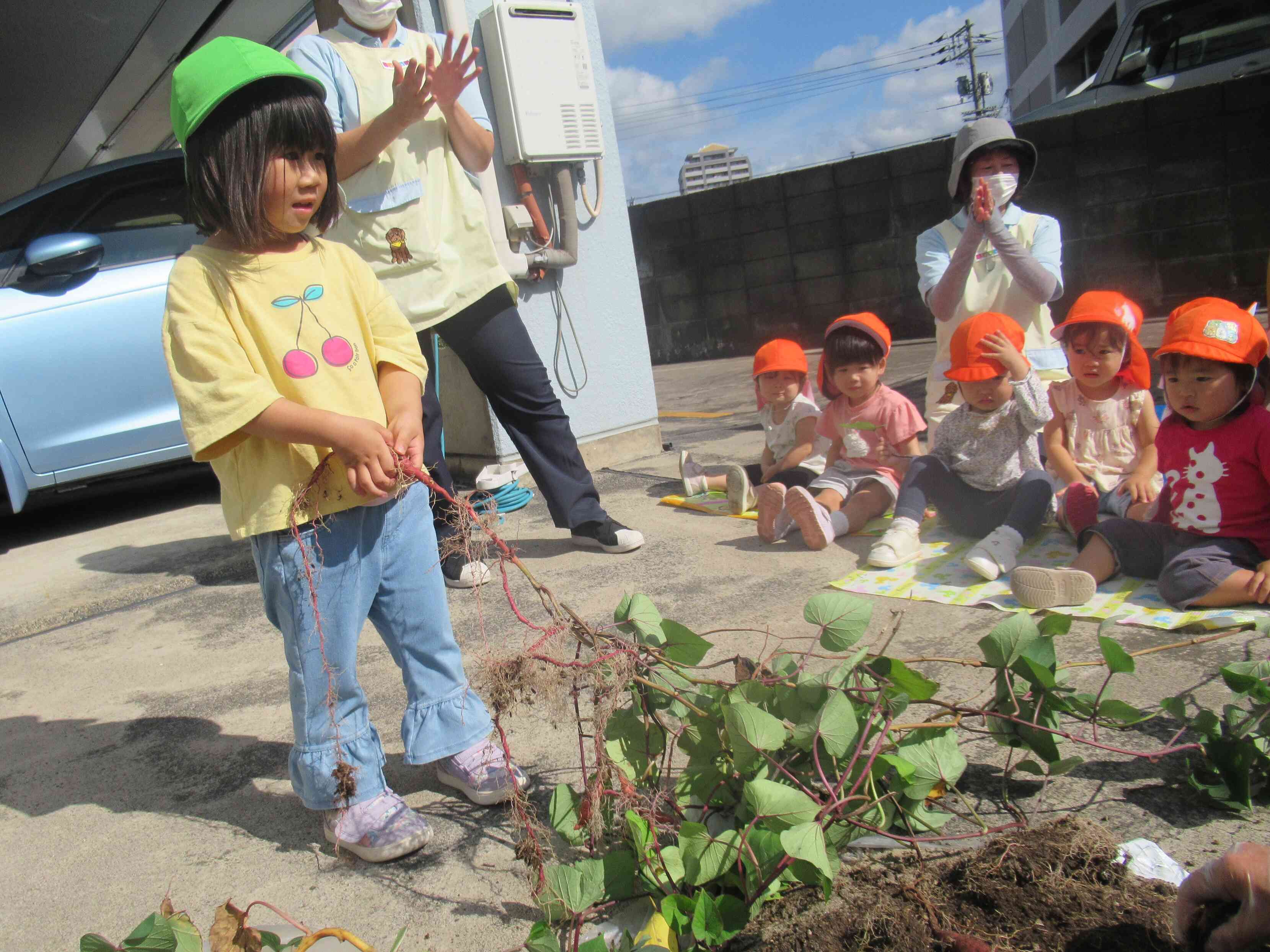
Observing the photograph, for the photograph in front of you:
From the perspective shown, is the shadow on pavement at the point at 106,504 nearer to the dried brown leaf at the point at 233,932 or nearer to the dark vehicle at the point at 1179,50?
the dried brown leaf at the point at 233,932

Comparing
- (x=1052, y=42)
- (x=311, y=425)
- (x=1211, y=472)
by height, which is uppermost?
(x=1052, y=42)

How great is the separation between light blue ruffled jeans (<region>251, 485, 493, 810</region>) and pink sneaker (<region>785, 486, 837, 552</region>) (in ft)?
5.57

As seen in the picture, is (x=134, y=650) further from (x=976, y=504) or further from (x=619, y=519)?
A: (x=976, y=504)

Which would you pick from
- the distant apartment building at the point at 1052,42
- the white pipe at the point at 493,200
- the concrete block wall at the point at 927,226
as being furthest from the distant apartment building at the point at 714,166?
the white pipe at the point at 493,200

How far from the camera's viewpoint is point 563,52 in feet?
14.9

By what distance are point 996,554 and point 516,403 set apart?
5.40 feet

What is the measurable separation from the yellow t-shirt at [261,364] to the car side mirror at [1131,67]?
821 cm

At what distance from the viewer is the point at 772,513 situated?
137 inches

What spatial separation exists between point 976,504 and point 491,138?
2072 mm

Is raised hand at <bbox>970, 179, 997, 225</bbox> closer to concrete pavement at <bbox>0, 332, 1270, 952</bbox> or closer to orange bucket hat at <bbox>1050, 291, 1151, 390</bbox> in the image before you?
orange bucket hat at <bbox>1050, 291, 1151, 390</bbox>

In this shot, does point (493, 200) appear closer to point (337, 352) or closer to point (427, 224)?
point (427, 224)

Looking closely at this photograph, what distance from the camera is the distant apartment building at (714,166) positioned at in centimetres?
3441

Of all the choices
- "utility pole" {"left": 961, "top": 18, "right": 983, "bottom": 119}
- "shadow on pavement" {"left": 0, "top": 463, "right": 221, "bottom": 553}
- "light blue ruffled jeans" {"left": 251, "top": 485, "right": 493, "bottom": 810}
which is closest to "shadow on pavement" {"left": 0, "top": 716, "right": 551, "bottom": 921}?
"light blue ruffled jeans" {"left": 251, "top": 485, "right": 493, "bottom": 810}

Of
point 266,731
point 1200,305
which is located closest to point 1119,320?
point 1200,305
